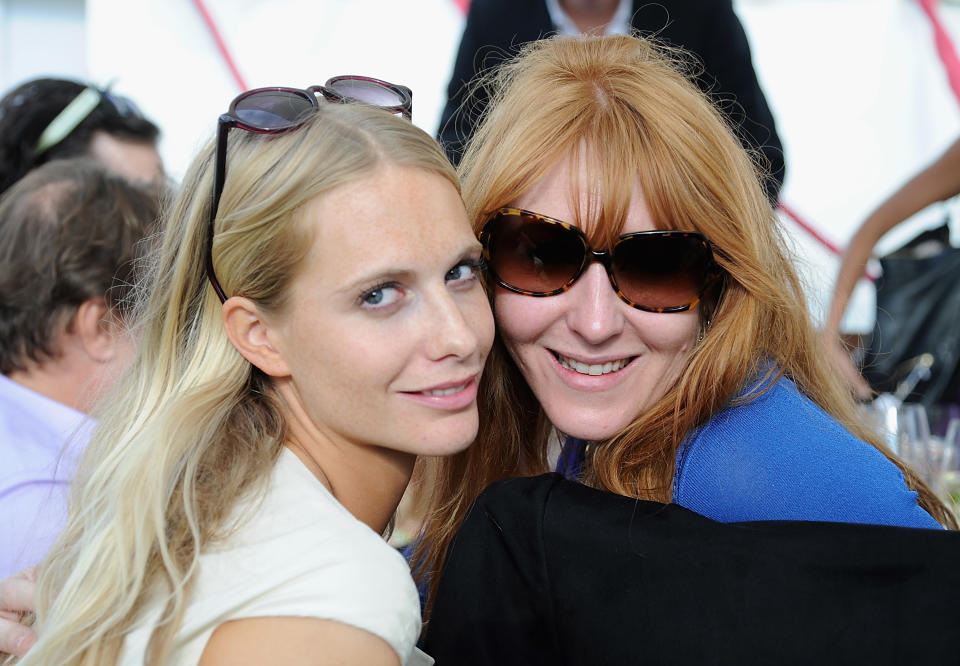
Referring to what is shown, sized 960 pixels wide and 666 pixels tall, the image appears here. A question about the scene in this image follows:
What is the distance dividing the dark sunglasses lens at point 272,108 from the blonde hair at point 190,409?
0.08 ft

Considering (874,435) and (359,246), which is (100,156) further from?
(874,435)

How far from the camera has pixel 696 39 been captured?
8.95 ft

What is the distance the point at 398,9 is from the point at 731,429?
4.55 meters

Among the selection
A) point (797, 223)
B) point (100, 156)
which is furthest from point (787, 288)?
point (797, 223)

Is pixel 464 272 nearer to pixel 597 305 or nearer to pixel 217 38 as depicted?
pixel 597 305

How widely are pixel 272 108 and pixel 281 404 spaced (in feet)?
1.48

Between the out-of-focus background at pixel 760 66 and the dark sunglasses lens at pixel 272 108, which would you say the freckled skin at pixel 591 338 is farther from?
the out-of-focus background at pixel 760 66

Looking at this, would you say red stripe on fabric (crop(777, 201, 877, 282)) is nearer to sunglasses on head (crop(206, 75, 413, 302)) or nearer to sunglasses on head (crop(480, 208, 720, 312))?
sunglasses on head (crop(480, 208, 720, 312))

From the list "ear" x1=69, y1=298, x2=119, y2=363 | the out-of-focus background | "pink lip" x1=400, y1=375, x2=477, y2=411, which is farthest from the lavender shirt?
the out-of-focus background

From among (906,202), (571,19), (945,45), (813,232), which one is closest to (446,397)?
(571,19)

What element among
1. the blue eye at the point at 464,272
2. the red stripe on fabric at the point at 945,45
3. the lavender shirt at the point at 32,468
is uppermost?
the blue eye at the point at 464,272

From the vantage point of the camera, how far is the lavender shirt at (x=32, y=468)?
181 cm

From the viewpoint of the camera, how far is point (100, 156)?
3451mm

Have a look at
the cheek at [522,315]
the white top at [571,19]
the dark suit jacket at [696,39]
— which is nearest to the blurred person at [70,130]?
the dark suit jacket at [696,39]
